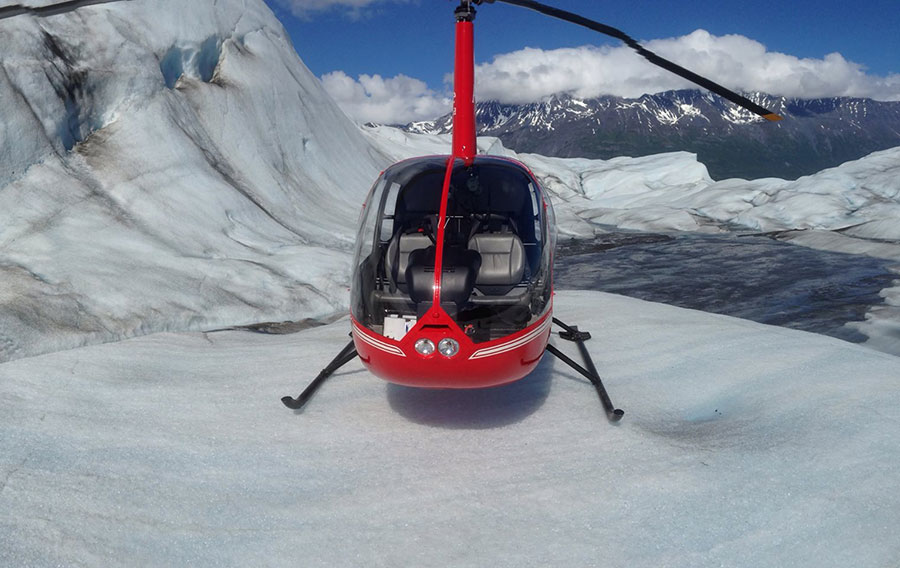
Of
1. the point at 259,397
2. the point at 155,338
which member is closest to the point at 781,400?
the point at 259,397

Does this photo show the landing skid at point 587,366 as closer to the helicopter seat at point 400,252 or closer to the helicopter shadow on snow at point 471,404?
the helicopter shadow on snow at point 471,404

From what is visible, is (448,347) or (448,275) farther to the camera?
(448,275)

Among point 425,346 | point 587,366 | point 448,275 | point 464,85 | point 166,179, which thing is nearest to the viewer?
point 425,346

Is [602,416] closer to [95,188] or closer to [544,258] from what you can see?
[544,258]

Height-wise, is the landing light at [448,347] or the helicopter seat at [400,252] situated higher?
the helicopter seat at [400,252]

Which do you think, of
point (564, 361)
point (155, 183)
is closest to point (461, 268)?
point (564, 361)

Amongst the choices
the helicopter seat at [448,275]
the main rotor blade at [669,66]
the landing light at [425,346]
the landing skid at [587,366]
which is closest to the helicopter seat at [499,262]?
the helicopter seat at [448,275]

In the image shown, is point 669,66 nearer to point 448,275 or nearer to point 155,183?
point 448,275
